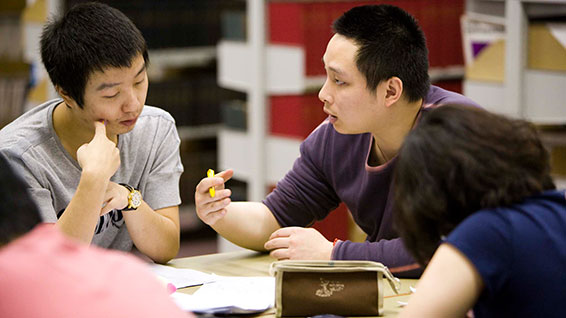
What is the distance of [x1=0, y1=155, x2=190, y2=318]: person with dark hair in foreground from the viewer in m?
0.86

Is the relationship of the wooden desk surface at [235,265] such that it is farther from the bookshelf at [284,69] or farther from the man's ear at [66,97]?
the bookshelf at [284,69]

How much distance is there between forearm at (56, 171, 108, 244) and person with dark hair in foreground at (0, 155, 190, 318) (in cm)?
85

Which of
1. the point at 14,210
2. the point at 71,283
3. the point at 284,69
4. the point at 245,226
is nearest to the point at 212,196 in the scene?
the point at 245,226

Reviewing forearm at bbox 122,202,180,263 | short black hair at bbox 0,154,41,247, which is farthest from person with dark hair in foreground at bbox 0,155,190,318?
A: forearm at bbox 122,202,180,263

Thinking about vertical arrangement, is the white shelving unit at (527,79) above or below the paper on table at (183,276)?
above

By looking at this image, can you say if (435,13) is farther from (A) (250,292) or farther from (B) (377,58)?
(A) (250,292)

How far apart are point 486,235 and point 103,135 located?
1065 millimetres

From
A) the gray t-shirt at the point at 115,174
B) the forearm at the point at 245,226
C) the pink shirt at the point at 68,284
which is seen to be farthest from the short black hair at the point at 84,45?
the pink shirt at the point at 68,284

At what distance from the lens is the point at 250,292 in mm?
1666

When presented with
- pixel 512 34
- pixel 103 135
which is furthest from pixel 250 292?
pixel 512 34

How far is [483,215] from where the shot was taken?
1.18m

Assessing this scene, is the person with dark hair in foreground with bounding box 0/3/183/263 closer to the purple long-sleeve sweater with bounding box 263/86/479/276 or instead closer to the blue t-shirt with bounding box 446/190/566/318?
the purple long-sleeve sweater with bounding box 263/86/479/276

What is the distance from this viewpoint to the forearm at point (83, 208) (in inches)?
70.3

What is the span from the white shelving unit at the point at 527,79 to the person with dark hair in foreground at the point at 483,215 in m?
2.02
